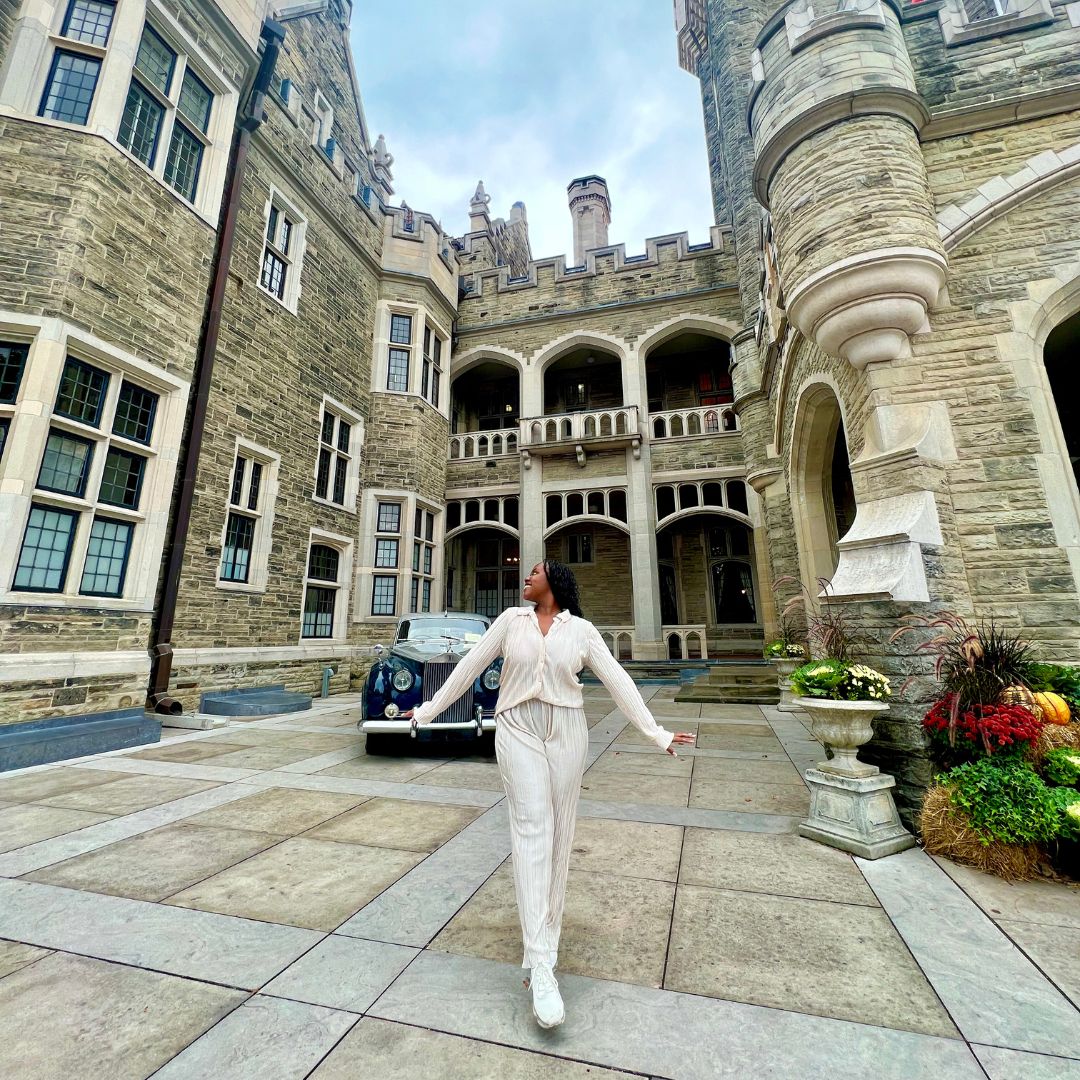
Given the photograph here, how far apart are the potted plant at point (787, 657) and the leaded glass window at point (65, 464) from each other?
9929 millimetres

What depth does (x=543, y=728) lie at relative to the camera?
2107 millimetres

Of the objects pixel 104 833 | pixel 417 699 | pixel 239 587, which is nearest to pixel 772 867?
pixel 417 699

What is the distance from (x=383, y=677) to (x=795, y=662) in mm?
6878

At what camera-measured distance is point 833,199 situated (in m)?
5.06

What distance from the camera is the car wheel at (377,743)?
5.65 metres

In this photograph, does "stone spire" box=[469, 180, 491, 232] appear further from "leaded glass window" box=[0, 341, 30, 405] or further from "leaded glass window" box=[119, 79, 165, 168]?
"leaded glass window" box=[0, 341, 30, 405]

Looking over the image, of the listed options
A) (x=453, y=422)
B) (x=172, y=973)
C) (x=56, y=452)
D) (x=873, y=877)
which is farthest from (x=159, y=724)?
(x=453, y=422)

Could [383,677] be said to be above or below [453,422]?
below

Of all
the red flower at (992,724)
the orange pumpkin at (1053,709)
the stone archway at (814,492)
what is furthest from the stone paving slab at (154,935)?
the stone archway at (814,492)

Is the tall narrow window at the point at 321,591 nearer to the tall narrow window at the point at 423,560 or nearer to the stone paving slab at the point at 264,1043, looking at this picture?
the tall narrow window at the point at 423,560

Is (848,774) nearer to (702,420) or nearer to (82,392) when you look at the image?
(82,392)

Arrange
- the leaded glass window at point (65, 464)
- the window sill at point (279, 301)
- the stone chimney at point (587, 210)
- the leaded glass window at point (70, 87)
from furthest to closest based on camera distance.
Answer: the stone chimney at point (587, 210) < the window sill at point (279, 301) < the leaded glass window at point (70, 87) < the leaded glass window at point (65, 464)

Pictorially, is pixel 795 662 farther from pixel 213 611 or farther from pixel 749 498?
pixel 213 611

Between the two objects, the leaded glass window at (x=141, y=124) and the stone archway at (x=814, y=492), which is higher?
the leaded glass window at (x=141, y=124)
